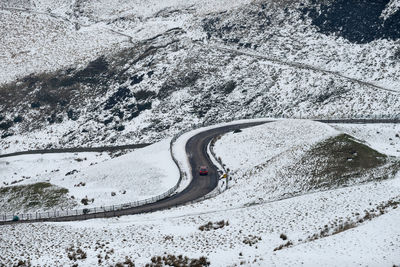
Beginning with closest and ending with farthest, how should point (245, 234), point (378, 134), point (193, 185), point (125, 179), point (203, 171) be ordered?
point (245, 234) → point (193, 185) → point (203, 171) → point (125, 179) → point (378, 134)

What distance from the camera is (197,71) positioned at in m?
77.4

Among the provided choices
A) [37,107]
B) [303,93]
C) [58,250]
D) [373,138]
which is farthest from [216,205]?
[37,107]

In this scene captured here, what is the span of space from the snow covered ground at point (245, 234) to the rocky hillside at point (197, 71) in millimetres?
33342

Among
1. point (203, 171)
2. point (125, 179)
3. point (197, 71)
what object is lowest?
point (125, 179)

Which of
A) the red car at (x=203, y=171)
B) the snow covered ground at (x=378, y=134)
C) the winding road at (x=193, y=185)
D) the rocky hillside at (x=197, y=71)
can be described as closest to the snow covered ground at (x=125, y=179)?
the winding road at (x=193, y=185)

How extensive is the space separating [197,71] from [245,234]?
5865 centimetres

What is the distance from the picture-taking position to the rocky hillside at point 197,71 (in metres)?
65.6

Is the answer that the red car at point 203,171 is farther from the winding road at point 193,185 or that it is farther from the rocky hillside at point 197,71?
the rocky hillside at point 197,71

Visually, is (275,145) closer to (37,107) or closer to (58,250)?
(58,250)

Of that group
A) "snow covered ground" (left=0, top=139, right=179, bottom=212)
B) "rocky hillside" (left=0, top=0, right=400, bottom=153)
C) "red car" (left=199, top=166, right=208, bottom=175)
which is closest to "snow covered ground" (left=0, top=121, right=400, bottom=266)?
"snow covered ground" (left=0, top=139, right=179, bottom=212)

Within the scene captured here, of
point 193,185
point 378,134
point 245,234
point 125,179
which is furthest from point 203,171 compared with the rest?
point 378,134

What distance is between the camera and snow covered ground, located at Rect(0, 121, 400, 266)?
18500 millimetres

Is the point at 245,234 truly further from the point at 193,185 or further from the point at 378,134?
the point at 378,134

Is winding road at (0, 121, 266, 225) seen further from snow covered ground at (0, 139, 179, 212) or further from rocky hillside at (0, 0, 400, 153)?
rocky hillside at (0, 0, 400, 153)
